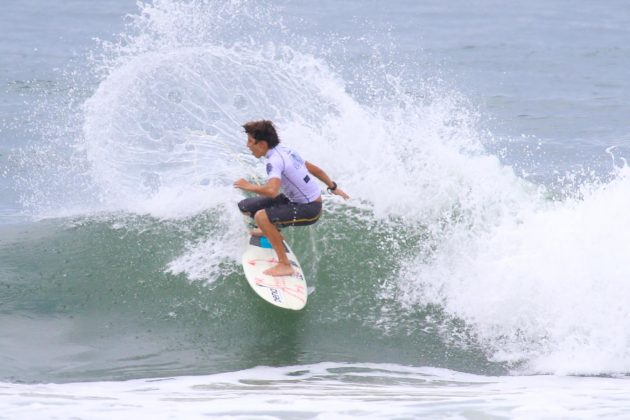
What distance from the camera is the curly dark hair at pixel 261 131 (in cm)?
855

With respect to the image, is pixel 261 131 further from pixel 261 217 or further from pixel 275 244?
pixel 275 244

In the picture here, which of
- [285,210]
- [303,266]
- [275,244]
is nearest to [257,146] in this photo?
[285,210]

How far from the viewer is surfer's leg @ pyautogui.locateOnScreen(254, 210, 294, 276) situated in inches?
352

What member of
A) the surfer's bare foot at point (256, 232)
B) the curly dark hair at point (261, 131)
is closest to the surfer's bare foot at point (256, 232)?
the surfer's bare foot at point (256, 232)

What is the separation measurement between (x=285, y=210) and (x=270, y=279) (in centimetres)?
71

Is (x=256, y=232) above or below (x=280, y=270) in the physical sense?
above

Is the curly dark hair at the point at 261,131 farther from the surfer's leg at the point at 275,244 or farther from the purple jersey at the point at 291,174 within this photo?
the surfer's leg at the point at 275,244

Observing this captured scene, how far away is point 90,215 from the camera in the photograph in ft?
37.9

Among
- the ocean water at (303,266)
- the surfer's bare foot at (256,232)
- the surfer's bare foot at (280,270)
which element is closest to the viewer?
the ocean water at (303,266)

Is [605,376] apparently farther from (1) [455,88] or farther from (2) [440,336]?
(1) [455,88]

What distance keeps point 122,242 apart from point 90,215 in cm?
119

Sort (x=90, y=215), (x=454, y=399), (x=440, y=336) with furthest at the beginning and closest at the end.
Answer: (x=90, y=215) → (x=440, y=336) → (x=454, y=399)

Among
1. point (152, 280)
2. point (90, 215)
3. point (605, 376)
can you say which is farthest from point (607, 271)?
point (90, 215)

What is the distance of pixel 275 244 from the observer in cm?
910
